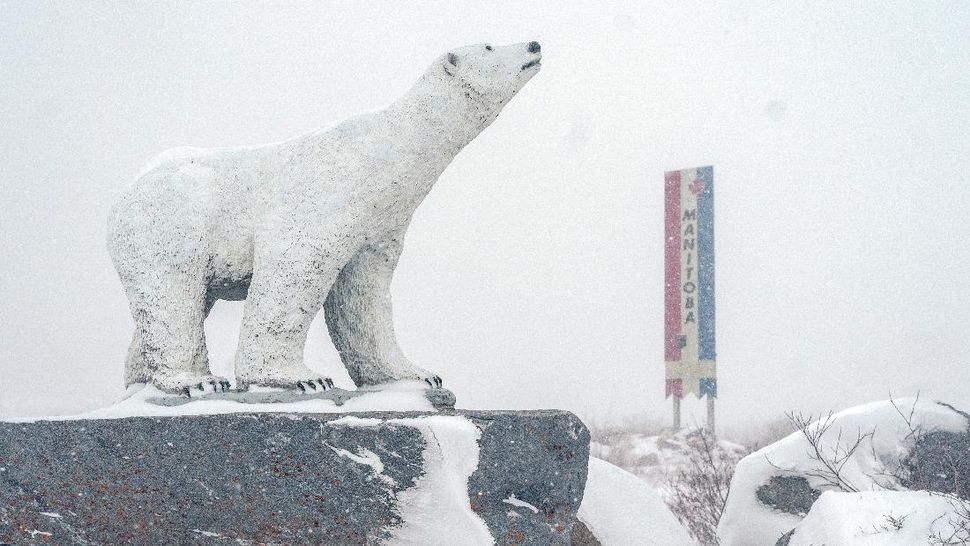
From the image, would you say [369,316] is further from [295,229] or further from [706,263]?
[706,263]

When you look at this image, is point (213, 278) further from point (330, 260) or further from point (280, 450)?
point (280, 450)

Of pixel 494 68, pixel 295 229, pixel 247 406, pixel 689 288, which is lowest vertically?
pixel 247 406

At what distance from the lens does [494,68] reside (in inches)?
123

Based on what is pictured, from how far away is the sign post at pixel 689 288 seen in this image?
14.8 metres

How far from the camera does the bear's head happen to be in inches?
123

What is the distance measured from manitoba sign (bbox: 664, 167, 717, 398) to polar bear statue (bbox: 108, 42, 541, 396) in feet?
39.5

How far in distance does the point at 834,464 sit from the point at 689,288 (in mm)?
10465

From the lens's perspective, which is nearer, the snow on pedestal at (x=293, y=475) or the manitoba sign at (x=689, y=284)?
the snow on pedestal at (x=293, y=475)

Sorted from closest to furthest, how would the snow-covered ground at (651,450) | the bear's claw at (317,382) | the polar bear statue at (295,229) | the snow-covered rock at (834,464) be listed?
1. the bear's claw at (317,382)
2. the polar bear statue at (295,229)
3. the snow-covered rock at (834,464)
4. the snow-covered ground at (651,450)

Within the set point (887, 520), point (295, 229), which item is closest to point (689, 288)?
point (887, 520)

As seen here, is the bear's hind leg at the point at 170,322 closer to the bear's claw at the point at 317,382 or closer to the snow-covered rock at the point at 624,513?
the bear's claw at the point at 317,382

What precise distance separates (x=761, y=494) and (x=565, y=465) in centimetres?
301

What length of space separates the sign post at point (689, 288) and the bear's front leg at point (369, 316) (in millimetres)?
11874

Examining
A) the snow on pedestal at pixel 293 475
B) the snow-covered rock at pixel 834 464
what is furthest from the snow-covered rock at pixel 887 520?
the snow on pedestal at pixel 293 475
